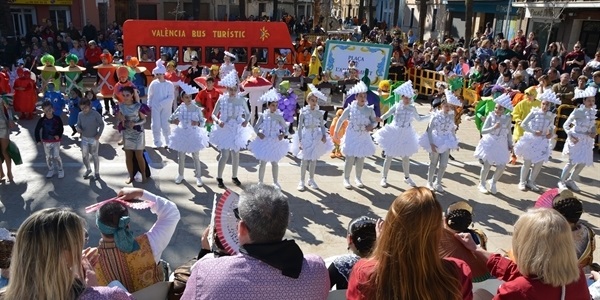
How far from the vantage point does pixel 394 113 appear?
335 inches

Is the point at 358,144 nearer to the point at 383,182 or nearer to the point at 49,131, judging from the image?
the point at 383,182

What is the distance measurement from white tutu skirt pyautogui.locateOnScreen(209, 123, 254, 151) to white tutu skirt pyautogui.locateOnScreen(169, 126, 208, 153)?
0.24 m

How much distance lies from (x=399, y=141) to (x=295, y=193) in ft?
6.48

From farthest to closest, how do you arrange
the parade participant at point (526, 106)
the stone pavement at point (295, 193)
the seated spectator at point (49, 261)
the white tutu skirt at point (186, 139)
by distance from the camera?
the parade participant at point (526, 106) → the white tutu skirt at point (186, 139) → the stone pavement at point (295, 193) → the seated spectator at point (49, 261)

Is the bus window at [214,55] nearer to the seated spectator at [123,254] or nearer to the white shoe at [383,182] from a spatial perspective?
the white shoe at [383,182]

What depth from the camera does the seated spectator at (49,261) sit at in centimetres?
218

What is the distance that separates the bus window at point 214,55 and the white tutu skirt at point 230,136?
7.88 metres

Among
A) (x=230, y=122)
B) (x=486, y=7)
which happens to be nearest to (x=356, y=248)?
(x=230, y=122)

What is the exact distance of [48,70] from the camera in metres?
13.2

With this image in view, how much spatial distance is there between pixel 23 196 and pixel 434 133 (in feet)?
22.0

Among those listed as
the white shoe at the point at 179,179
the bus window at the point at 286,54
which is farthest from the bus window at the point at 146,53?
the white shoe at the point at 179,179

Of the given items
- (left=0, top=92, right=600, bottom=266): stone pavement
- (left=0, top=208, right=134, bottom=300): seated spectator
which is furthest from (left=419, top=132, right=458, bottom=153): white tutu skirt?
(left=0, top=208, right=134, bottom=300): seated spectator

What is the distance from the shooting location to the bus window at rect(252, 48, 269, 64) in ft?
52.0

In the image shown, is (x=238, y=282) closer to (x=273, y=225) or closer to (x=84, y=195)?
(x=273, y=225)
